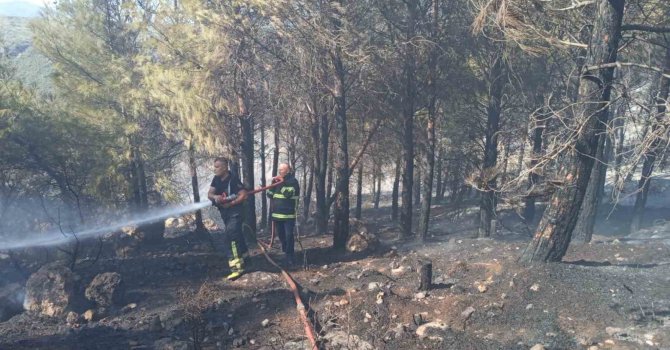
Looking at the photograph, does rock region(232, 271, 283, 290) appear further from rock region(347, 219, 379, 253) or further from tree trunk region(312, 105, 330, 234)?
tree trunk region(312, 105, 330, 234)

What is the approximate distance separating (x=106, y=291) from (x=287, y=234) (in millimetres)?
3335

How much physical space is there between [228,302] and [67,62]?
31.6 ft

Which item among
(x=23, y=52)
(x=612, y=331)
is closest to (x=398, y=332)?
(x=612, y=331)

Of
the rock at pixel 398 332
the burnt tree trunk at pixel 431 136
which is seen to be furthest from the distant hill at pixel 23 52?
the rock at pixel 398 332

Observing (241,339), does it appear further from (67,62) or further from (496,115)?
(67,62)

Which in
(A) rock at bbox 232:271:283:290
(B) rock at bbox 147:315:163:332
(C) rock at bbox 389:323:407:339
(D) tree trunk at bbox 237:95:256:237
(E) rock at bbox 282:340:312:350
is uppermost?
(D) tree trunk at bbox 237:95:256:237

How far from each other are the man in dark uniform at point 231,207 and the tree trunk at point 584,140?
4.79 m

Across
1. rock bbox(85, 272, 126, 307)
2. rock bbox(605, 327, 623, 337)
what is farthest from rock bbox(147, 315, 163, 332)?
rock bbox(605, 327, 623, 337)

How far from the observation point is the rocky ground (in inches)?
209

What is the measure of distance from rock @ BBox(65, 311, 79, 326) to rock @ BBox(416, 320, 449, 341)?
16.3 ft

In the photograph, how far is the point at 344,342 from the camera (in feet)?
18.1

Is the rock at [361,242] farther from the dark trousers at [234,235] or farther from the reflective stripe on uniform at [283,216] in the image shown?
the dark trousers at [234,235]

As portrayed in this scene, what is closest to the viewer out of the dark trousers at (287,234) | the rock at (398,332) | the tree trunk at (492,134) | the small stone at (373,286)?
the rock at (398,332)

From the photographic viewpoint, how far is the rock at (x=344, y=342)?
533 centimetres
